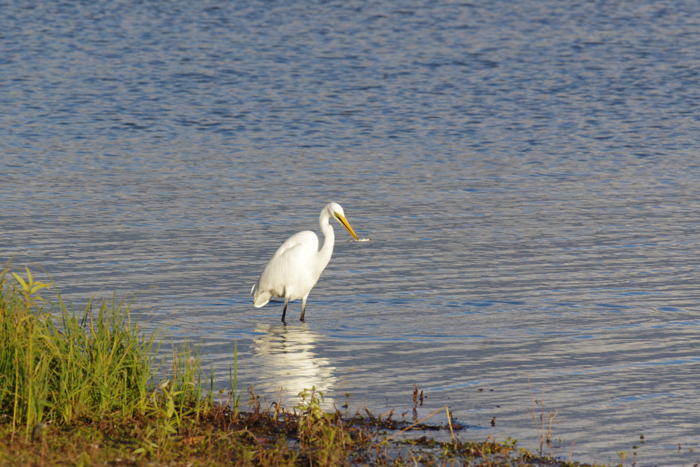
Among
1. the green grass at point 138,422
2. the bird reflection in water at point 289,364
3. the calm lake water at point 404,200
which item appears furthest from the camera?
the calm lake water at point 404,200

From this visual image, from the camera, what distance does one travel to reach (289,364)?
26.8 feet

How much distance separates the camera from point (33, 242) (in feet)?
38.7

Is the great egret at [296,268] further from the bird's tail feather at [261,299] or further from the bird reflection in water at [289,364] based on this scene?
the bird reflection in water at [289,364]

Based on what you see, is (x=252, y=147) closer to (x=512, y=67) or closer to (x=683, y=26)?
(x=512, y=67)

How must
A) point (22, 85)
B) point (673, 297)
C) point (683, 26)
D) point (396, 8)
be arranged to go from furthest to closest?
1. point (396, 8)
2. point (683, 26)
3. point (22, 85)
4. point (673, 297)

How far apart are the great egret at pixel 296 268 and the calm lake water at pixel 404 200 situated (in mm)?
294

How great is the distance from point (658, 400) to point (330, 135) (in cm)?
1396

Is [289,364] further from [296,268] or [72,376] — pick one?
[72,376]

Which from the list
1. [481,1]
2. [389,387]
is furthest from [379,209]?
[481,1]

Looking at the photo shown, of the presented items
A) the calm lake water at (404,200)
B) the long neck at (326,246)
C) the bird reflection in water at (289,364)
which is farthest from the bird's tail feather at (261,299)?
the long neck at (326,246)

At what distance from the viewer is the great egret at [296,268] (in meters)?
9.86

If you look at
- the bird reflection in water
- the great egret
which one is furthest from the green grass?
the great egret

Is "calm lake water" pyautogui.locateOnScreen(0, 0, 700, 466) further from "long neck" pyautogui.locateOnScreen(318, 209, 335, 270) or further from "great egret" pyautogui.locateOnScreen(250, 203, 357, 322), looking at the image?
"long neck" pyautogui.locateOnScreen(318, 209, 335, 270)

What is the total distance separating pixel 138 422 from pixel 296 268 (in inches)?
163
